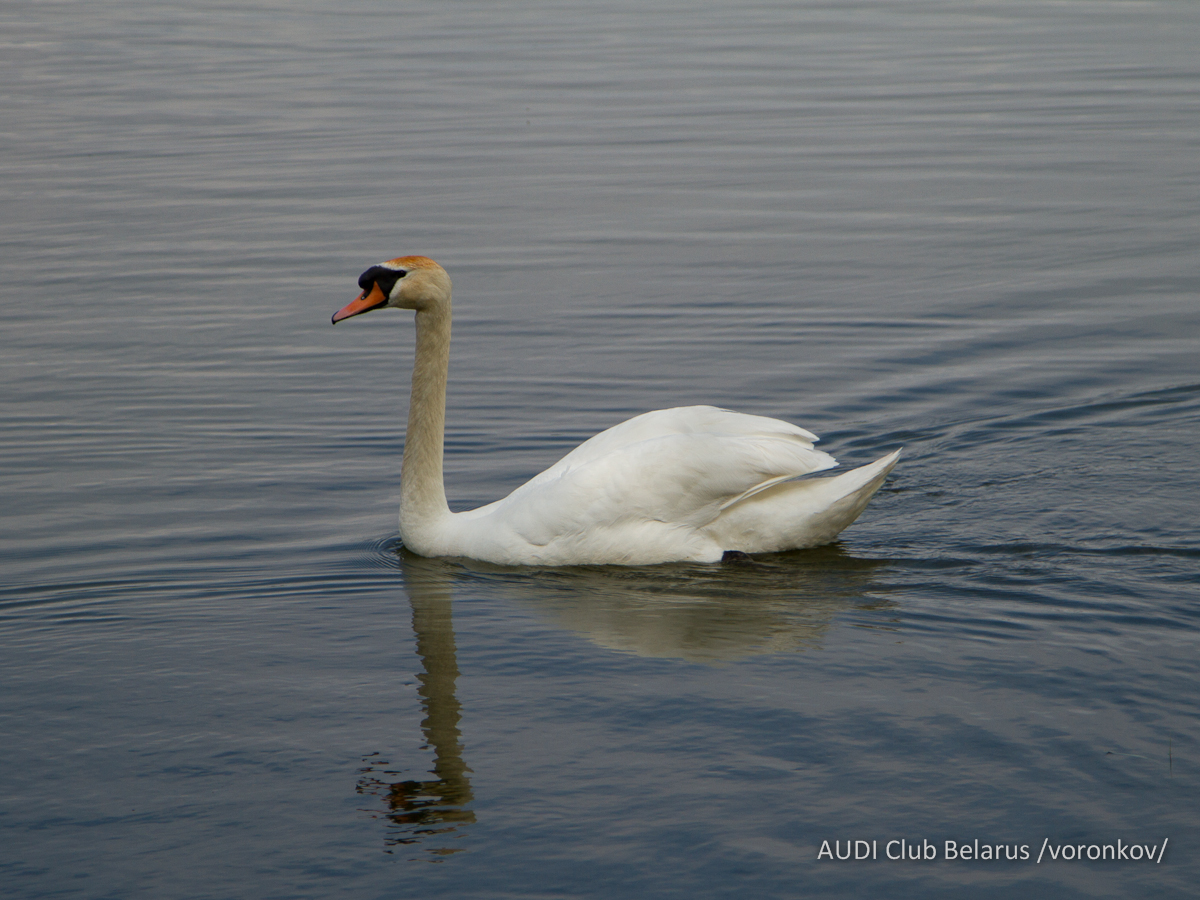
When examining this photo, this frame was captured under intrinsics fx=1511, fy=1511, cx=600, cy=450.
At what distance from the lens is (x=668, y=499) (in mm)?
6938

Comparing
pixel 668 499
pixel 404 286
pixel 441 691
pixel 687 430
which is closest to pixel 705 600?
pixel 668 499

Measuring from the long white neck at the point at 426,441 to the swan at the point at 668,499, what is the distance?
0.10 feet

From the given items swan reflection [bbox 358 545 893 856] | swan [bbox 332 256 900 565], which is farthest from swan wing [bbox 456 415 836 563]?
swan reflection [bbox 358 545 893 856]

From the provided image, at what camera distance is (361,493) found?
8.39 m

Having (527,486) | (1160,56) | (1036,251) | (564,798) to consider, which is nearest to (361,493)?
(527,486)

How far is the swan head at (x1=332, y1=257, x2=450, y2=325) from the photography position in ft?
24.1

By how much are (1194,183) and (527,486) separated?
9.99 metres

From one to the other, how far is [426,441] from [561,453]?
144 cm

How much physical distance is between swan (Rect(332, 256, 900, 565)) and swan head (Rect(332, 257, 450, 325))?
11mm

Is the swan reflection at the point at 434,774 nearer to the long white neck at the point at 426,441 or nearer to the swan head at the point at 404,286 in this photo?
the long white neck at the point at 426,441

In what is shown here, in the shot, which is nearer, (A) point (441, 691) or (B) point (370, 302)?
(A) point (441, 691)

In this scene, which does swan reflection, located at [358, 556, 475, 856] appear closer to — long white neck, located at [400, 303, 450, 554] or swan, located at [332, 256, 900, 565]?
swan, located at [332, 256, 900, 565]

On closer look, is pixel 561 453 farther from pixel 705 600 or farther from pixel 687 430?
pixel 705 600

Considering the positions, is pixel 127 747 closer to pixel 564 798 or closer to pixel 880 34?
pixel 564 798
